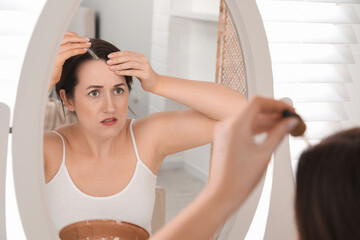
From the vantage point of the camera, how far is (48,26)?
1.69ft

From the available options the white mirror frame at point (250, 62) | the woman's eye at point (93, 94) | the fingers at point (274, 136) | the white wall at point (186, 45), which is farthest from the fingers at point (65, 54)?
the white wall at point (186, 45)

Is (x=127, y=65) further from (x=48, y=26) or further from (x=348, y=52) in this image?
(x=348, y=52)

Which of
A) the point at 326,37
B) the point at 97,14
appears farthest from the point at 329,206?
the point at 97,14

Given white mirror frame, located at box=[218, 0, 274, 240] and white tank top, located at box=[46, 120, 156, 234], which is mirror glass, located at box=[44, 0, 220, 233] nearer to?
white tank top, located at box=[46, 120, 156, 234]

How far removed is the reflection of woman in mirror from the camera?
2.14 ft

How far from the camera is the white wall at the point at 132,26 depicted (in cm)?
89

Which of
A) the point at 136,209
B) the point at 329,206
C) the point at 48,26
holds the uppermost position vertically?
the point at 48,26

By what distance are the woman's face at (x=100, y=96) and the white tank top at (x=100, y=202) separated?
0.07 m

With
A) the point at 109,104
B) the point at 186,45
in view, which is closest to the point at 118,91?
the point at 109,104

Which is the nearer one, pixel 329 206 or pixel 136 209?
pixel 329 206

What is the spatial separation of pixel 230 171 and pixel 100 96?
1.27 ft

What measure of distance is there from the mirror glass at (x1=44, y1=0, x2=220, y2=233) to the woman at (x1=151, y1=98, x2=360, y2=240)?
14.9 inches

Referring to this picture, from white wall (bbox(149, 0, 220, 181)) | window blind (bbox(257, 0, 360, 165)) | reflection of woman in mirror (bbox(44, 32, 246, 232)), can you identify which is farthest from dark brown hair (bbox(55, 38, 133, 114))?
white wall (bbox(149, 0, 220, 181))

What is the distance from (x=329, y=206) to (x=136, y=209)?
0.46 meters
